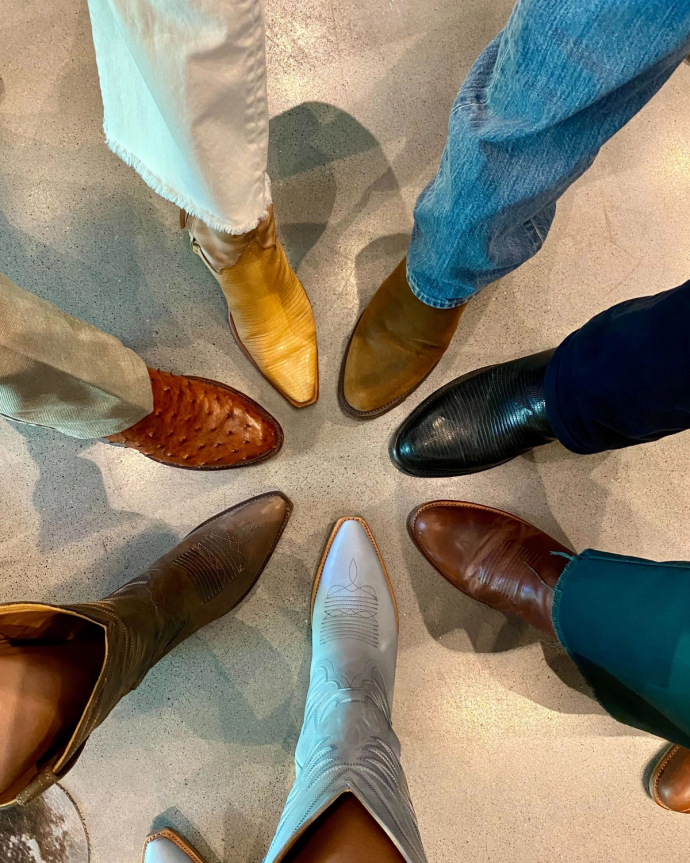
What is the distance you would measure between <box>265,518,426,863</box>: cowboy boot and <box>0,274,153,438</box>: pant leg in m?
0.49

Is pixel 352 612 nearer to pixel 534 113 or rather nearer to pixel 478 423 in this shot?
pixel 478 423

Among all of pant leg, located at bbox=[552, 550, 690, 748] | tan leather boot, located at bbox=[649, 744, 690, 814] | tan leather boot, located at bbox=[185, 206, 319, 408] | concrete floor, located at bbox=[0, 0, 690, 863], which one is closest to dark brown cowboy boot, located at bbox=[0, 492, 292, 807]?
concrete floor, located at bbox=[0, 0, 690, 863]

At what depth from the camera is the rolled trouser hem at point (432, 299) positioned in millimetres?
806

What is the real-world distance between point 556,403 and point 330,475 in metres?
0.46

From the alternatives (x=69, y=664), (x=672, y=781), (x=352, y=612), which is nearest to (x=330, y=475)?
(x=352, y=612)

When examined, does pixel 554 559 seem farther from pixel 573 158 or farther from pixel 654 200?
pixel 654 200

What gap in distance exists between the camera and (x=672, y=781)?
3.19 feet

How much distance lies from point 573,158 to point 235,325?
0.64 meters

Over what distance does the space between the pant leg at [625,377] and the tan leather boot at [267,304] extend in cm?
46

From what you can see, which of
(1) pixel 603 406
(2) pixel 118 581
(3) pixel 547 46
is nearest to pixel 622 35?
(3) pixel 547 46

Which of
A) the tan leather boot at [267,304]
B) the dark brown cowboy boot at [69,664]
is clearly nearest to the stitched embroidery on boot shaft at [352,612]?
the dark brown cowboy boot at [69,664]

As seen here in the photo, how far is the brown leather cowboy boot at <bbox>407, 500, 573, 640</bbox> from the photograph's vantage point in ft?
3.10

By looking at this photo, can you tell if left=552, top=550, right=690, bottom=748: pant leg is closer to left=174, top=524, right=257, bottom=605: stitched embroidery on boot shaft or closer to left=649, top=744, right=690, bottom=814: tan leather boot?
left=649, top=744, right=690, bottom=814: tan leather boot

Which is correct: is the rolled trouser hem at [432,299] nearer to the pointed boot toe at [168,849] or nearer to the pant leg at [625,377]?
the pant leg at [625,377]
